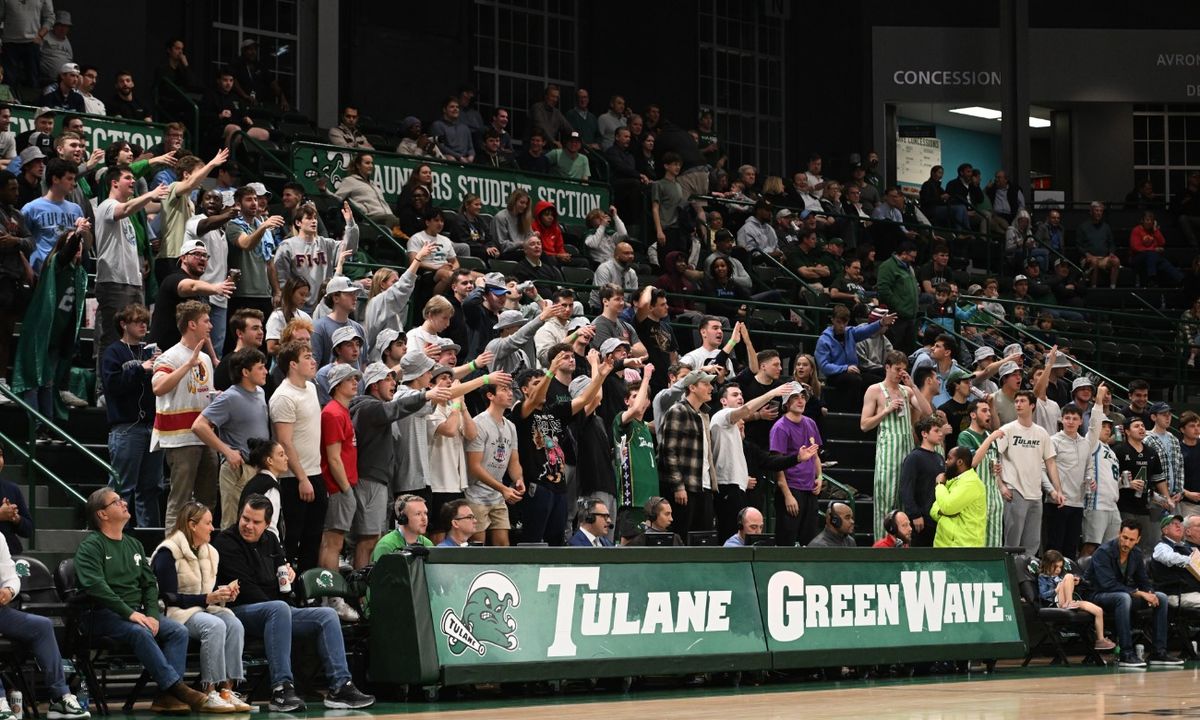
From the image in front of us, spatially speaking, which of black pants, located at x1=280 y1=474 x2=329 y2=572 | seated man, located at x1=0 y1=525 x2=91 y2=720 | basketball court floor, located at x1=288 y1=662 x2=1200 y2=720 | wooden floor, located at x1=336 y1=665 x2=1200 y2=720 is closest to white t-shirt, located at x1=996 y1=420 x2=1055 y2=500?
basketball court floor, located at x1=288 y1=662 x2=1200 y2=720

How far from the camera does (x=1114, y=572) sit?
15734 millimetres

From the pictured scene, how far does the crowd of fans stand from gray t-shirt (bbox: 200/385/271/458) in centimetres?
1

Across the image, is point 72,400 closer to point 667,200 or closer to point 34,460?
point 34,460

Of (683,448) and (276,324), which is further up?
(276,324)

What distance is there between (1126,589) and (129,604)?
9.20 metres

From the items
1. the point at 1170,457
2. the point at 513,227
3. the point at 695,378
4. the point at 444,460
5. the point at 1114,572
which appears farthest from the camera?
the point at 513,227

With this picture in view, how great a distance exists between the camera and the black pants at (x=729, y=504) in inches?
573

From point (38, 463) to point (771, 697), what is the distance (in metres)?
5.28

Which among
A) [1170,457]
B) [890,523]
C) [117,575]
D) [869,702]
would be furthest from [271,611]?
[1170,457]

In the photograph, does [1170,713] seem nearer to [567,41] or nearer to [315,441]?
[315,441]

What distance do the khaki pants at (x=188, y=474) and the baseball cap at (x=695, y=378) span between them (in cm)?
430

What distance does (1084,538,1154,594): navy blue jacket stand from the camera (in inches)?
618

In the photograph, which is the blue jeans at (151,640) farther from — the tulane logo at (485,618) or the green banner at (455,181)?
the green banner at (455,181)

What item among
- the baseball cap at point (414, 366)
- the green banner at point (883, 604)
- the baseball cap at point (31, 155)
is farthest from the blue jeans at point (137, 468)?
the green banner at point (883, 604)
